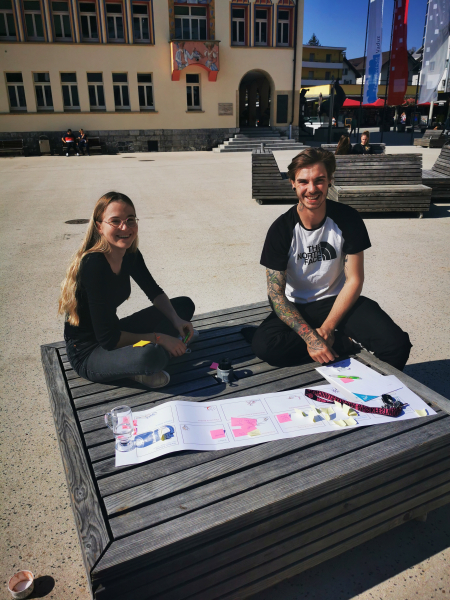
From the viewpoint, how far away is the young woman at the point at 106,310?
2393 millimetres

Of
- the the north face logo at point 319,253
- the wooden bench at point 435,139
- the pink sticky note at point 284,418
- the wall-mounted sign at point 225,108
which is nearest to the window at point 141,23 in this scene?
the wall-mounted sign at point 225,108

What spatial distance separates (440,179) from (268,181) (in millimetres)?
3499

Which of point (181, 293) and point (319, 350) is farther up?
point (319, 350)

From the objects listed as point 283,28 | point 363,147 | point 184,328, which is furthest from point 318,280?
point 283,28

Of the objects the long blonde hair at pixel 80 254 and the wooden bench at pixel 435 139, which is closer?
the long blonde hair at pixel 80 254

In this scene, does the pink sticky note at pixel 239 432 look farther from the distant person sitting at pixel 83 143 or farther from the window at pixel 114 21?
the window at pixel 114 21

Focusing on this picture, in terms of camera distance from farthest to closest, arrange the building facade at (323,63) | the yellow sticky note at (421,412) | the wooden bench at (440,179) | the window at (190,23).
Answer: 1. the building facade at (323,63)
2. the window at (190,23)
3. the wooden bench at (440,179)
4. the yellow sticky note at (421,412)

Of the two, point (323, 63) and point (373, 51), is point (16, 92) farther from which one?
point (323, 63)

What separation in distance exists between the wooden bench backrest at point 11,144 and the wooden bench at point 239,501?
26.7 m

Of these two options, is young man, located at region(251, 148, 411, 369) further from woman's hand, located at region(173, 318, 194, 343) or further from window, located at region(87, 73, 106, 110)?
window, located at region(87, 73, 106, 110)

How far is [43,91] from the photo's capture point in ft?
84.1

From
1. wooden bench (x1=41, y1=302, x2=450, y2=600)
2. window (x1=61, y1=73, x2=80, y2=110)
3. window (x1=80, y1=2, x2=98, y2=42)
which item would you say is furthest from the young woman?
window (x1=80, y1=2, x2=98, y2=42)

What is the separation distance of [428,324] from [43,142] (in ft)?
84.4

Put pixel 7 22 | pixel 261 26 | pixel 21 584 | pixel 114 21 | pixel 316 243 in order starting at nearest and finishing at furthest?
pixel 21 584, pixel 316 243, pixel 7 22, pixel 114 21, pixel 261 26
